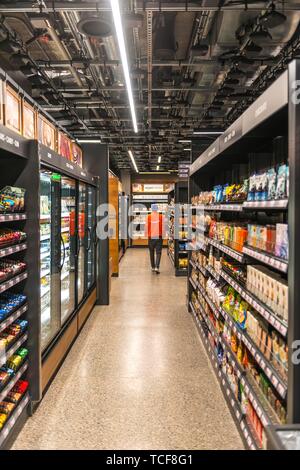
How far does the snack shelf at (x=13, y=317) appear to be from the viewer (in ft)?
9.25

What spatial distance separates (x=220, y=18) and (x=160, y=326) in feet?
14.6

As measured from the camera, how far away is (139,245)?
20.6m

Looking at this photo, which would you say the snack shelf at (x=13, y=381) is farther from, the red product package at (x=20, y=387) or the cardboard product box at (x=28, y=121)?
the cardboard product box at (x=28, y=121)

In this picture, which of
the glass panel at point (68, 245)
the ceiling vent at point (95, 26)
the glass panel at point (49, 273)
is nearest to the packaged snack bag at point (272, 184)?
the glass panel at point (49, 273)

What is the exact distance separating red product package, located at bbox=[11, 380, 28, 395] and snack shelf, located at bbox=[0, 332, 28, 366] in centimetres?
31

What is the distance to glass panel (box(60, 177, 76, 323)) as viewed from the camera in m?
5.68

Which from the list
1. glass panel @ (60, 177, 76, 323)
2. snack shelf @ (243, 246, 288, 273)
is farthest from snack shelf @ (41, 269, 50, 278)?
snack shelf @ (243, 246, 288, 273)

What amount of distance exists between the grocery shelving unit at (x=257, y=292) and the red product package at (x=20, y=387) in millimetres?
1714

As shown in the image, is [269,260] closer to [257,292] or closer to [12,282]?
[257,292]

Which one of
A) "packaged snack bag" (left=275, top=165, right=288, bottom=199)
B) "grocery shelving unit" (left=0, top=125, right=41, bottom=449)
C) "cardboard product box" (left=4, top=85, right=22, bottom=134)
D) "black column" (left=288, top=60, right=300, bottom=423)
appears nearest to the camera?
"black column" (left=288, top=60, right=300, bottom=423)

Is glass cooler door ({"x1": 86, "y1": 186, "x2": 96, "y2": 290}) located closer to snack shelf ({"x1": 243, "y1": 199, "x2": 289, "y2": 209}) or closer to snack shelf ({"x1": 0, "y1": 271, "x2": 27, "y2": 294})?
snack shelf ({"x1": 0, "y1": 271, "x2": 27, "y2": 294})

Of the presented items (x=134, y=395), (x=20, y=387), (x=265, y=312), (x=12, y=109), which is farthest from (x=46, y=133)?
(x=265, y=312)

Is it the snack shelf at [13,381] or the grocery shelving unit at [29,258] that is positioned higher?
the grocery shelving unit at [29,258]
